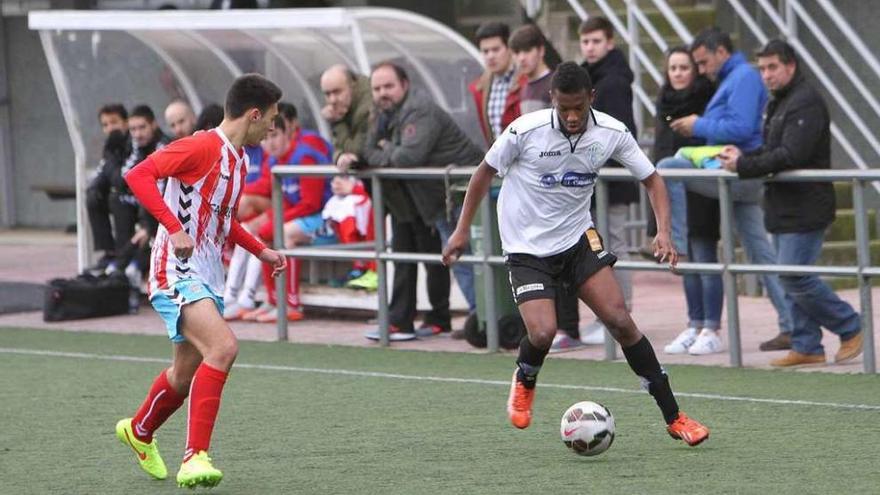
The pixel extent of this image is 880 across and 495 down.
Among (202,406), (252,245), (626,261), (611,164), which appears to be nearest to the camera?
(202,406)

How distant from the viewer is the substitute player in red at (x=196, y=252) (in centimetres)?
735

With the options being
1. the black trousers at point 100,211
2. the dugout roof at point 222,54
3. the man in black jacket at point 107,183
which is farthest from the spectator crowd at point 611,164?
the dugout roof at point 222,54

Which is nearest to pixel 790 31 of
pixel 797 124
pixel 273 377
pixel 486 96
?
pixel 486 96

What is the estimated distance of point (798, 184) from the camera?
10.7 meters

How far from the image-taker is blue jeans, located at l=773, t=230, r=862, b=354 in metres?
10.8

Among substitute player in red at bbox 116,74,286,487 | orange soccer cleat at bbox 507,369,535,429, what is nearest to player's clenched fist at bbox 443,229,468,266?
orange soccer cleat at bbox 507,369,535,429

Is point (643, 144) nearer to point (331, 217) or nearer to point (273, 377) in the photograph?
point (331, 217)

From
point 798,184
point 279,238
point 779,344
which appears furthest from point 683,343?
point 279,238

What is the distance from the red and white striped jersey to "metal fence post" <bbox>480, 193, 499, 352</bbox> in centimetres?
441

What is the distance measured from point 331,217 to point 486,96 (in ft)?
7.10

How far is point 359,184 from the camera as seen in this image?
14258mm

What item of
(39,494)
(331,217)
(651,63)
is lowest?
(39,494)

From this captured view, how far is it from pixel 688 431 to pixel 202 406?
215 cm

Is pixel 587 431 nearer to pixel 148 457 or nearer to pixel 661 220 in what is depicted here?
pixel 661 220
